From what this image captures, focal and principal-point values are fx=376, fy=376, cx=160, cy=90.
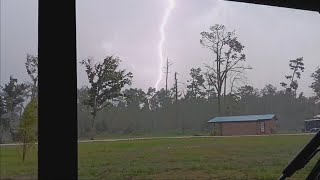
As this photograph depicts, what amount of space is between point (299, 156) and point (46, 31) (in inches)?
42.2

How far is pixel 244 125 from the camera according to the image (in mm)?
1603

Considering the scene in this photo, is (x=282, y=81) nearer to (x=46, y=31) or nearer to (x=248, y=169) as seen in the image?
(x=248, y=169)

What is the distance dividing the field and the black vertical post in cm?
32

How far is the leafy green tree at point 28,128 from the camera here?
97cm

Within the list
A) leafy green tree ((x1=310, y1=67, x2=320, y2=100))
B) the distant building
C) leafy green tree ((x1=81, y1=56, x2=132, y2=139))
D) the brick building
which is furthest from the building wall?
leafy green tree ((x1=81, y1=56, x2=132, y2=139))

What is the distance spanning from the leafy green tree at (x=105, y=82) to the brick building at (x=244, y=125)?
0.43m

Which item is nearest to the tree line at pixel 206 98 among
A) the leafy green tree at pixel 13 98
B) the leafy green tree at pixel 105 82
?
the leafy green tree at pixel 105 82

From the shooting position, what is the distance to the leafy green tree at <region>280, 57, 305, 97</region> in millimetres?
1645

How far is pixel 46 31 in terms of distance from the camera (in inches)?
34.6

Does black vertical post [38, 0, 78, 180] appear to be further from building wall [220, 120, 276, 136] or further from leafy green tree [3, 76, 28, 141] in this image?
building wall [220, 120, 276, 136]

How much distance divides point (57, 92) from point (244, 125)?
3.15 feet

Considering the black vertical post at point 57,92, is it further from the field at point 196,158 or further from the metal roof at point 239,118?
the metal roof at point 239,118

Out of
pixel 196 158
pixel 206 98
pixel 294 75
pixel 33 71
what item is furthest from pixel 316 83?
pixel 33 71

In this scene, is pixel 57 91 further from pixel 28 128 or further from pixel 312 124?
pixel 312 124
